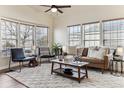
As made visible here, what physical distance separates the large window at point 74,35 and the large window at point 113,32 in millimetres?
1438

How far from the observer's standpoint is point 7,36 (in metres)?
5.16

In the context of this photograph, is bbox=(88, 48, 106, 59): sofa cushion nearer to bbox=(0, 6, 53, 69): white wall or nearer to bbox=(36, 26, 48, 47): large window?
bbox=(36, 26, 48, 47): large window

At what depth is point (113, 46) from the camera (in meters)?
4.95

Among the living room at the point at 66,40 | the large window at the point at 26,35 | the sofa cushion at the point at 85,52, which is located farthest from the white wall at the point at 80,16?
the large window at the point at 26,35

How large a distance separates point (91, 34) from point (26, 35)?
3258 mm

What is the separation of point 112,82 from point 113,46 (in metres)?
2.06

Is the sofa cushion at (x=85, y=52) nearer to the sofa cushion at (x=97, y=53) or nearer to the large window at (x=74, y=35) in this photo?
the sofa cushion at (x=97, y=53)

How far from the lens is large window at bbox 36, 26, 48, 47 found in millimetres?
6625

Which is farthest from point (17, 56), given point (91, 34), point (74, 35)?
point (91, 34)

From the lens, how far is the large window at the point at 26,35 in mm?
5750

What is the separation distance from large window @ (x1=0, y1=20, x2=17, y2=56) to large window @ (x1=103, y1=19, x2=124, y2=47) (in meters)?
4.11

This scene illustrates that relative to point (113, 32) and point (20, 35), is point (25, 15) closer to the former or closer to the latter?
point (20, 35)
